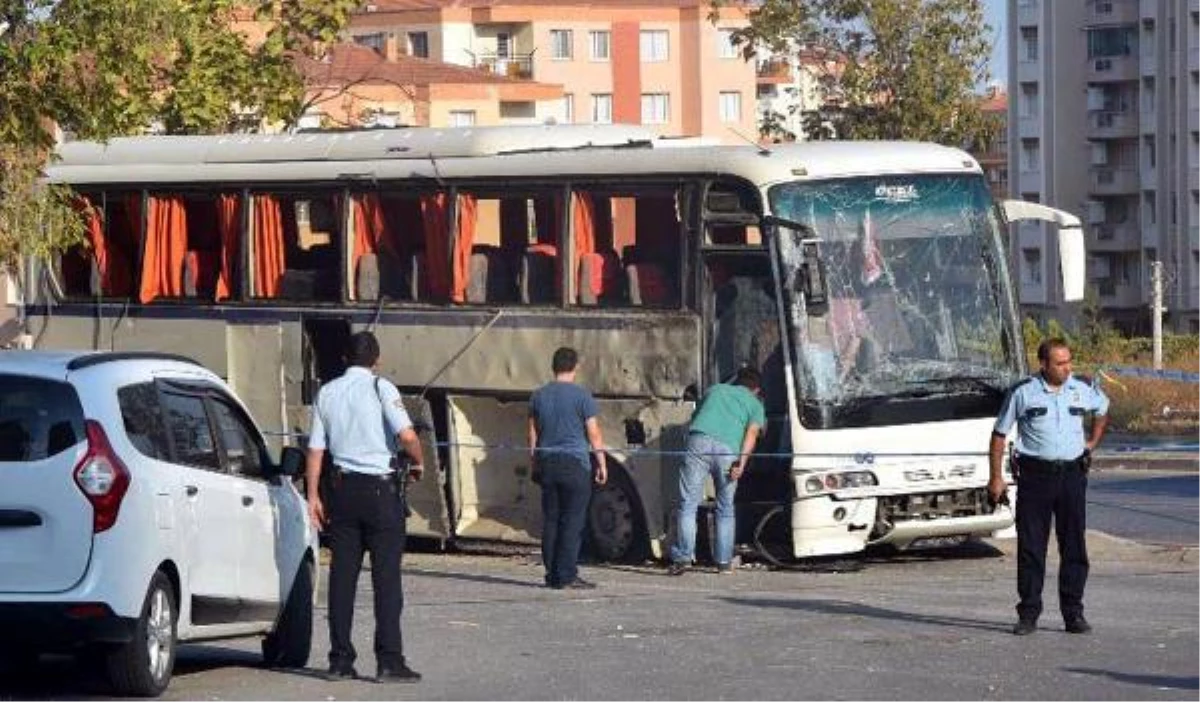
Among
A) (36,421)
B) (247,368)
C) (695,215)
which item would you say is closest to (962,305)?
(695,215)

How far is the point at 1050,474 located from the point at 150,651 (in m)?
5.54

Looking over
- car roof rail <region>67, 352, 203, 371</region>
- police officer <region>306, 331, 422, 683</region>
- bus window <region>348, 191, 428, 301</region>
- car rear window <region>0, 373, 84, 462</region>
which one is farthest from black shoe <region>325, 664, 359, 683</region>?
bus window <region>348, 191, 428, 301</region>

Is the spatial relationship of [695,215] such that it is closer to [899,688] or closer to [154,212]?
[154,212]

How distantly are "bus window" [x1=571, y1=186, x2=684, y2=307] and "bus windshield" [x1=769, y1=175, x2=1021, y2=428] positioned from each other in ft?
3.48

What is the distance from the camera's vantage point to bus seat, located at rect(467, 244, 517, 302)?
75.0 ft

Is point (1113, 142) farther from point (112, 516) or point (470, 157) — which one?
point (112, 516)

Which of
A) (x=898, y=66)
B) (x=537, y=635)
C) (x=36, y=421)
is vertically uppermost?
(x=898, y=66)

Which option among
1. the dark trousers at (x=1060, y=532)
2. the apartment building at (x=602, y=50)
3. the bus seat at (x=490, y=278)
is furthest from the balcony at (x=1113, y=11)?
the dark trousers at (x=1060, y=532)

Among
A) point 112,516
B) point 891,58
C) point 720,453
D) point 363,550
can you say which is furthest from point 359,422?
point 891,58

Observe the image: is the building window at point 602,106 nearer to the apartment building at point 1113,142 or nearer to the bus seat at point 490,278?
the apartment building at point 1113,142

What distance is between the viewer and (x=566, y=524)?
19906 millimetres

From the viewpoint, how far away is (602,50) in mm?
108812

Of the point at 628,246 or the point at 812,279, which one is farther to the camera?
the point at 628,246

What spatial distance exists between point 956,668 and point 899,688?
933 millimetres
